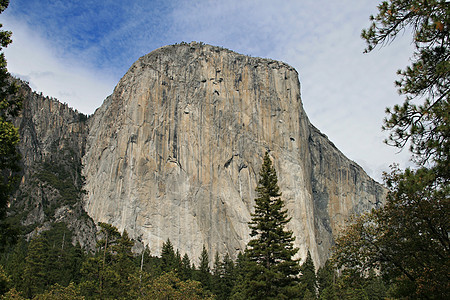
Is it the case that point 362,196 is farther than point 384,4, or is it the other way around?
point 362,196

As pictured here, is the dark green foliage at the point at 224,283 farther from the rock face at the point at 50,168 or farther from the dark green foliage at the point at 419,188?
the rock face at the point at 50,168

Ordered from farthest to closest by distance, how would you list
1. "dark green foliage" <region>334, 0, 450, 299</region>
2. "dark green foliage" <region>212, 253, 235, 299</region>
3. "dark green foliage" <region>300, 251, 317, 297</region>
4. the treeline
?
"dark green foliage" <region>300, 251, 317, 297</region>
"dark green foliage" <region>212, 253, 235, 299</region>
the treeline
"dark green foliage" <region>334, 0, 450, 299</region>

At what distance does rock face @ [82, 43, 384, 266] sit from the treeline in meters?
24.6

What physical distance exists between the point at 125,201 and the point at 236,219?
78.0ft

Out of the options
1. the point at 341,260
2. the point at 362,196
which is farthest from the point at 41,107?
the point at 341,260

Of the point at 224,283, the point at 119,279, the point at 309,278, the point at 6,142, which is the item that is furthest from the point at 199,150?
the point at 6,142

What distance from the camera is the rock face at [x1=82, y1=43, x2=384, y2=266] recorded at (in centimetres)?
8850

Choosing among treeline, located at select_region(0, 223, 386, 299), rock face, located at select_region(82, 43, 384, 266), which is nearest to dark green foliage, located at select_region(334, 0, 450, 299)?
treeline, located at select_region(0, 223, 386, 299)

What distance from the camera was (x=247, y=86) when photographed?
102812 mm

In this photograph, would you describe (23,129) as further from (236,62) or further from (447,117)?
(447,117)

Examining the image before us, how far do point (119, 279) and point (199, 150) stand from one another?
64.1 m

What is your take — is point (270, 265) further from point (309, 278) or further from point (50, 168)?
point (50, 168)

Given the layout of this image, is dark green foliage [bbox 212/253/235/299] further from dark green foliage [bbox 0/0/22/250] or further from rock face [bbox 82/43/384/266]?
dark green foliage [bbox 0/0/22/250]

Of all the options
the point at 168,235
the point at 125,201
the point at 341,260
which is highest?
the point at 125,201
